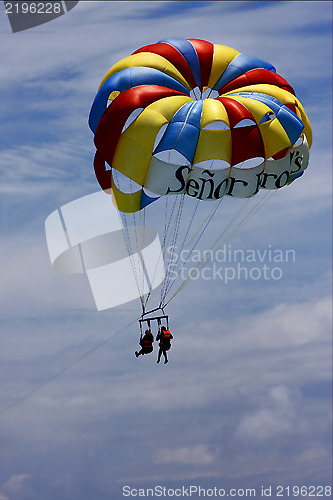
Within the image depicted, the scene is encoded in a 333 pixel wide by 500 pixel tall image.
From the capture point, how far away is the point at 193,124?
27.6m

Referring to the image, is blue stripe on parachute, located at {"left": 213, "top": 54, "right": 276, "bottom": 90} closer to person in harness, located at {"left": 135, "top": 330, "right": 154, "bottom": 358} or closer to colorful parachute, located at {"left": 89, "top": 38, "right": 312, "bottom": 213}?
colorful parachute, located at {"left": 89, "top": 38, "right": 312, "bottom": 213}

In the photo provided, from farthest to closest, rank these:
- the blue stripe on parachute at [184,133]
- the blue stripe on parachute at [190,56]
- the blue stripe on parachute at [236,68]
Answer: the blue stripe on parachute at [236,68], the blue stripe on parachute at [190,56], the blue stripe on parachute at [184,133]

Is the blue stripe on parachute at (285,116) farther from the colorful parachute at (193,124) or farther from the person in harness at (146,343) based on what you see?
the person in harness at (146,343)

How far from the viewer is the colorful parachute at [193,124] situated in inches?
1092

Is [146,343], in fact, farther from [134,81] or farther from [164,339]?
[134,81]

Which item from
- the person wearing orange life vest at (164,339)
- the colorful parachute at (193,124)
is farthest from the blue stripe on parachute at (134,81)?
the person wearing orange life vest at (164,339)

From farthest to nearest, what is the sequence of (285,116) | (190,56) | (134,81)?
A: (190,56)
(134,81)
(285,116)

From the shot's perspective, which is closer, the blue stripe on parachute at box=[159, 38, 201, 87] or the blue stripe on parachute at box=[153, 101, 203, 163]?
the blue stripe on parachute at box=[153, 101, 203, 163]

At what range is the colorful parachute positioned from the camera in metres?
27.7

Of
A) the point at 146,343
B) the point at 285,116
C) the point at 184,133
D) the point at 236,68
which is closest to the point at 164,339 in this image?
the point at 146,343

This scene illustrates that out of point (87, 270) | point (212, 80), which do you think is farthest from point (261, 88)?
point (87, 270)

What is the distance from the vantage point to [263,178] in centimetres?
2905

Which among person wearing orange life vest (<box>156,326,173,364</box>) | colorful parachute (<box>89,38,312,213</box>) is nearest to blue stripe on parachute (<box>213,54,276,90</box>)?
colorful parachute (<box>89,38,312,213</box>)

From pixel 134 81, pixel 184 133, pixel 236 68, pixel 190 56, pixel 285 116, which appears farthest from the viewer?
pixel 236 68
